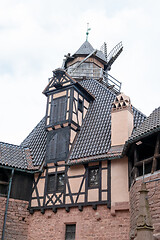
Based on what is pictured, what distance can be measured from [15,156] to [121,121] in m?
6.44

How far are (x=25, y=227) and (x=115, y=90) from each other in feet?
39.6

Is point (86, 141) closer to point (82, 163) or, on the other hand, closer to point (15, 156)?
point (82, 163)

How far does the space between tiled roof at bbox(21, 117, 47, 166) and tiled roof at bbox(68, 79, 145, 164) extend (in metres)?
2.34

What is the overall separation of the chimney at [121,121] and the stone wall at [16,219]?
5.87m

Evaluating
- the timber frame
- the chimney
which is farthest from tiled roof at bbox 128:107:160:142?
the timber frame

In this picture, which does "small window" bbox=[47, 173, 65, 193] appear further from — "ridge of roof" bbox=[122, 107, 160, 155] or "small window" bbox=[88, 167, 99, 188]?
"ridge of roof" bbox=[122, 107, 160, 155]

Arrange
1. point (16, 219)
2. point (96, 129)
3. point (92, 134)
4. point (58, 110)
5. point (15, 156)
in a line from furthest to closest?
point (58, 110)
point (15, 156)
point (96, 129)
point (92, 134)
point (16, 219)

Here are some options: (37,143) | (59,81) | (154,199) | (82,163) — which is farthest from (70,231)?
(59,81)

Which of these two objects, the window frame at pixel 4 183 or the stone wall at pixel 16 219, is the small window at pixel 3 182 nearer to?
the window frame at pixel 4 183

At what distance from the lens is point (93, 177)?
16.0 metres

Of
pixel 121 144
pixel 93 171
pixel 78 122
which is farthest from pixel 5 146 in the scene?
pixel 121 144

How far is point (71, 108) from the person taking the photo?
1830cm

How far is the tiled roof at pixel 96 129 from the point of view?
16.6 metres

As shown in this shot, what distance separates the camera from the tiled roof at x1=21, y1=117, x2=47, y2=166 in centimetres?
1861
